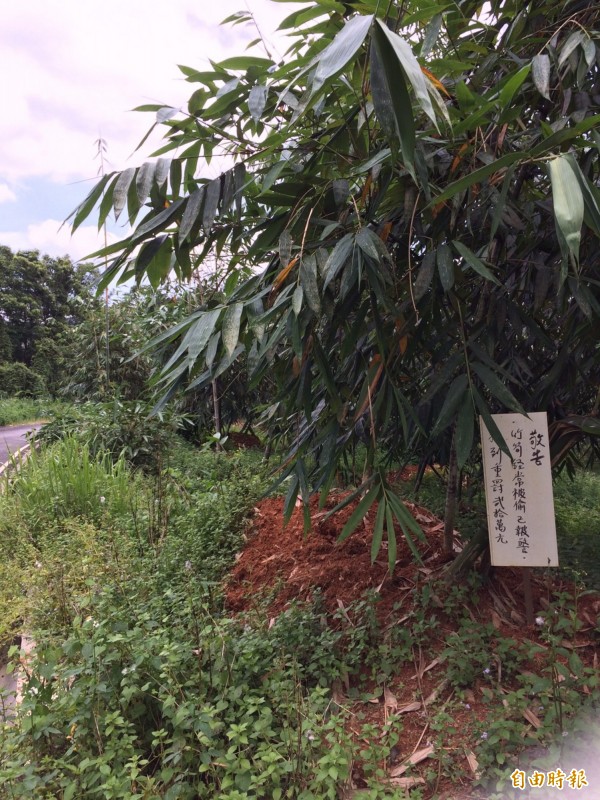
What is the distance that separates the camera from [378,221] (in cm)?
175

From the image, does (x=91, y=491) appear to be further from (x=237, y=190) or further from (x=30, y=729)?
(x=237, y=190)

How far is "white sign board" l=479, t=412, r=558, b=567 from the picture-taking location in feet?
5.32

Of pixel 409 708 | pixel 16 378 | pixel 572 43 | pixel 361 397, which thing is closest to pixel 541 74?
A: pixel 572 43

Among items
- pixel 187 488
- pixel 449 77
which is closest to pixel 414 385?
pixel 449 77

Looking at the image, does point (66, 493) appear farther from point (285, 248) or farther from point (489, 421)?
point (489, 421)

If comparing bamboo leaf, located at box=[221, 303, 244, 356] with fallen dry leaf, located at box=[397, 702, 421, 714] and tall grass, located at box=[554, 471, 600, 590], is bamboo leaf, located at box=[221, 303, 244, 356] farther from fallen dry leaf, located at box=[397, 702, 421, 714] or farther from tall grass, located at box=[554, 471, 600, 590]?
tall grass, located at box=[554, 471, 600, 590]

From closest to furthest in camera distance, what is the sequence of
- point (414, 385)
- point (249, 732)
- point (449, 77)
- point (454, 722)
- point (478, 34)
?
point (249, 732)
point (454, 722)
point (449, 77)
point (478, 34)
point (414, 385)

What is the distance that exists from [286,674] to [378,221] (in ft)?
4.80

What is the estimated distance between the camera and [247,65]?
1711mm

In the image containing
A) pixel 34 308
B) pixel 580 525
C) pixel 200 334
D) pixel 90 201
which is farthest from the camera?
pixel 34 308

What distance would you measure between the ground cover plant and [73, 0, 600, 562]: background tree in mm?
495

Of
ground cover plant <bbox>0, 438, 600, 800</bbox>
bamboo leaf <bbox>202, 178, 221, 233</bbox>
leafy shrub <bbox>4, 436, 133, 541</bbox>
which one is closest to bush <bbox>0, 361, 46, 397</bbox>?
leafy shrub <bbox>4, 436, 133, 541</bbox>

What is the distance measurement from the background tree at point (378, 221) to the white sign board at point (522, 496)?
134 mm

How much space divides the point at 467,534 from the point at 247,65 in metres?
2.16
